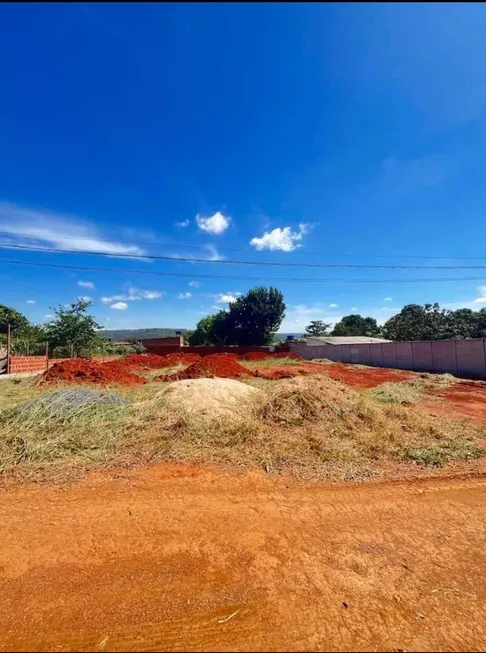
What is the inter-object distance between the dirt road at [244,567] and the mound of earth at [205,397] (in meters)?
2.62

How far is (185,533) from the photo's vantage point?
2.94m

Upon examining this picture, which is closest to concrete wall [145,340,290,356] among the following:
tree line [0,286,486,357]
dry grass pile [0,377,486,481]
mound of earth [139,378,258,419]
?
tree line [0,286,486,357]

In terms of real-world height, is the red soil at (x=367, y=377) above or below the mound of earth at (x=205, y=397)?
below

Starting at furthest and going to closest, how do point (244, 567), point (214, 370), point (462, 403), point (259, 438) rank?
point (214, 370) < point (462, 403) < point (259, 438) < point (244, 567)

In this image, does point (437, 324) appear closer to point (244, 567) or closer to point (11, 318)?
point (244, 567)

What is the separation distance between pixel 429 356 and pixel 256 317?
2080 cm

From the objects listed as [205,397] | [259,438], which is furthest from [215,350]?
[259,438]

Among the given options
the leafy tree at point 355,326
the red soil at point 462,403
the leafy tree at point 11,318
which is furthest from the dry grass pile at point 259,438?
the leafy tree at point 355,326

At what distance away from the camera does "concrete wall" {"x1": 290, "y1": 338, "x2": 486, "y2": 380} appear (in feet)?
49.7

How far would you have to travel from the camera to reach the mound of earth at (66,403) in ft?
19.8

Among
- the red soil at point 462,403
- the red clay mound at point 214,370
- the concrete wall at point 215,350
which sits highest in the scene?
the concrete wall at point 215,350

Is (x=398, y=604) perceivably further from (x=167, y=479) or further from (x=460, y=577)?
(x=167, y=479)

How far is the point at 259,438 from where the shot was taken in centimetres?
543

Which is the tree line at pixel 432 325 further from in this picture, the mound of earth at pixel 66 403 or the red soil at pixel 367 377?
the mound of earth at pixel 66 403
